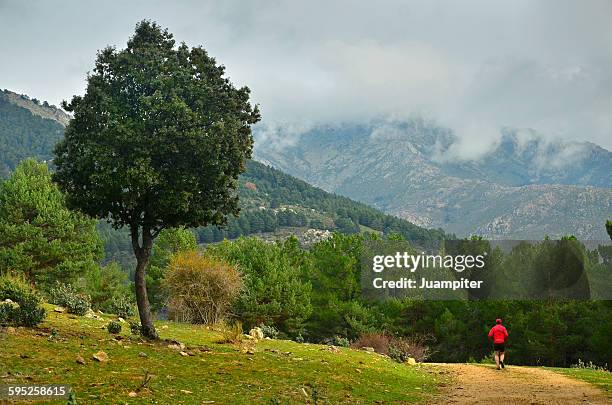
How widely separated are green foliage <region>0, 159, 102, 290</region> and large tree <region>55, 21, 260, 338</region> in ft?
96.9

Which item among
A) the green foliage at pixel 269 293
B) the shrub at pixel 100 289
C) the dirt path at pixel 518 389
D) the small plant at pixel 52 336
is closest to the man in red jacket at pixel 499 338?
the dirt path at pixel 518 389

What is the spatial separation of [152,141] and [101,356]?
7.04 m

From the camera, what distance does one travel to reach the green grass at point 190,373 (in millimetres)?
12172

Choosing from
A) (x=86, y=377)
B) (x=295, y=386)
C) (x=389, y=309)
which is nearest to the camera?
(x=86, y=377)

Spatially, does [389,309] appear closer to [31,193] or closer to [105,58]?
[31,193]

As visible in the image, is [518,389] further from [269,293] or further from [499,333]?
[269,293]

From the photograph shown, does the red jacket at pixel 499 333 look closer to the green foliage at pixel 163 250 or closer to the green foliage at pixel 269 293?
the green foliage at pixel 269 293

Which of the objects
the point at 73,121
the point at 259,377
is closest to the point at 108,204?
the point at 73,121

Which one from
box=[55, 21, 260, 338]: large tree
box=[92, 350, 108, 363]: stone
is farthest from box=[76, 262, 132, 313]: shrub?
box=[92, 350, 108, 363]: stone

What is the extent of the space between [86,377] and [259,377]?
455 centimetres

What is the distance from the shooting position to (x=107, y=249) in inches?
6206

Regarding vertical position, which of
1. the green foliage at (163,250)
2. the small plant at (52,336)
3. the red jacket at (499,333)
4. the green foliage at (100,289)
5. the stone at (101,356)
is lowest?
the green foliage at (100,289)

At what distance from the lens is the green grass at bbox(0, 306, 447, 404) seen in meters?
12.2

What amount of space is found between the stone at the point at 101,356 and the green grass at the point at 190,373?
0.65ft
